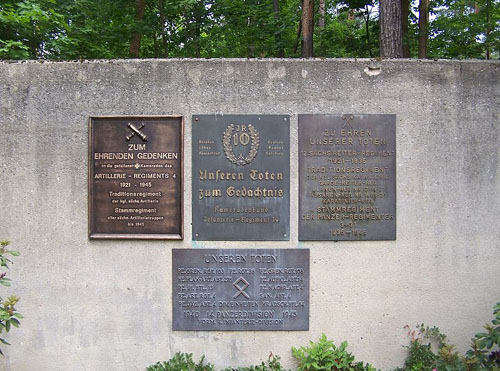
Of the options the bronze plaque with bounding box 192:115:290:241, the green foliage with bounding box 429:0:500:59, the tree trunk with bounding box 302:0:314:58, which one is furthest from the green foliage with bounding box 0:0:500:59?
the bronze plaque with bounding box 192:115:290:241

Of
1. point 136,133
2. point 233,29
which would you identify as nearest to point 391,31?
point 136,133

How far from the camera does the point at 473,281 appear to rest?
4246 mm

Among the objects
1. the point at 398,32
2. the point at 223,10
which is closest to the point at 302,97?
the point at 398,32

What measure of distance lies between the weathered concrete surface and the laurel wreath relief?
0.22 m

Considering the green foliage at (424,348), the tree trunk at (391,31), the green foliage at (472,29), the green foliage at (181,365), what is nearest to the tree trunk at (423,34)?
the green foliage at (472,29)

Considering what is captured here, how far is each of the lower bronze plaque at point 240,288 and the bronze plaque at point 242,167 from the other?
199 mm

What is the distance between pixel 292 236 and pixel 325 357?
1170mm

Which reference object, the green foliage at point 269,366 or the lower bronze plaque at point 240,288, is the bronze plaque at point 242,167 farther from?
the green foliage at point 269,366

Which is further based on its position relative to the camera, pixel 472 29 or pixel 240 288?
pixel 472 29

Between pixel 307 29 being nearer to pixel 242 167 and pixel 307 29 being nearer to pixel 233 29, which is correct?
pixel 233 29

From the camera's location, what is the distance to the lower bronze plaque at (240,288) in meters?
4.22

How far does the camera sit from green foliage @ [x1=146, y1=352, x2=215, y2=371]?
4105mm

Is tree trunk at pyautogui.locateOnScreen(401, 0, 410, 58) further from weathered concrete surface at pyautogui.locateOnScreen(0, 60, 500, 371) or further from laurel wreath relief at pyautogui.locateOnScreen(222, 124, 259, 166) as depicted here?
laurel wreath relief at pyautogui.locateOnScreen(222, 124, 259, 166)

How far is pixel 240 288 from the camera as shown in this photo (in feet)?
14.0
